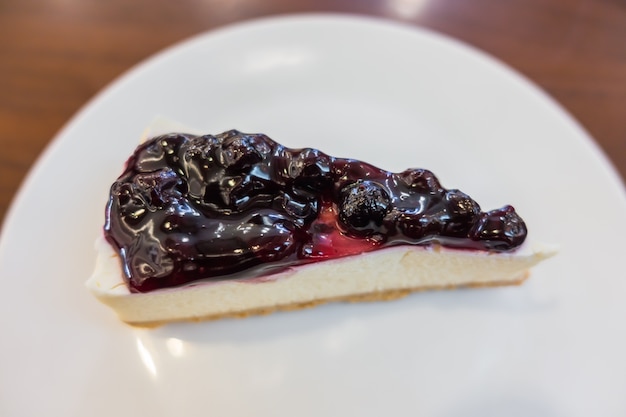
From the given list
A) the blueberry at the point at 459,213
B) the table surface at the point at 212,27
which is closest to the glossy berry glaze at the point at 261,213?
the blueberry at the point at 459,213

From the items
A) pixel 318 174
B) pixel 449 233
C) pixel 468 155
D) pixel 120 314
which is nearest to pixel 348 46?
pixel 468 155

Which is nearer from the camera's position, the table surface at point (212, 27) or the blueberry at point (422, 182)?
the blueberry at point (422, 182)

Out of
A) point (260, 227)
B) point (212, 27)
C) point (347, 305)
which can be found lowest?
point (347, 305)

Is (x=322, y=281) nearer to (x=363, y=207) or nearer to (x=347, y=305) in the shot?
(x=347, y=305)

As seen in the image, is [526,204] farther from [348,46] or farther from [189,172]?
[189,172]

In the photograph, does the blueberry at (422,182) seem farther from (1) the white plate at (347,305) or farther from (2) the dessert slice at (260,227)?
(1) the white plate at (347,305)

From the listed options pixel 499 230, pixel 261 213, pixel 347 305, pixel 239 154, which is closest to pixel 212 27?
pixel 239 154
